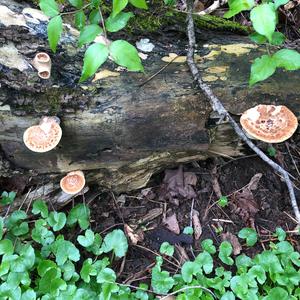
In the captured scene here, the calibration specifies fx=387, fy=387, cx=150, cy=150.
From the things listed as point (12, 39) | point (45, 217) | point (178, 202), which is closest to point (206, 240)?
point (178, 202)

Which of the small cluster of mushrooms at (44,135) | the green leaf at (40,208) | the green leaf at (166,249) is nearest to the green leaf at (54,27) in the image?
the small cluster of mushrooms at (44,135)

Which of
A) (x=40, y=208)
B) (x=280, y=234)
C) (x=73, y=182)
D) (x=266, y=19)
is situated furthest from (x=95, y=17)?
(x=280, y=234)

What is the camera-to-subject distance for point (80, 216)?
3750 mm

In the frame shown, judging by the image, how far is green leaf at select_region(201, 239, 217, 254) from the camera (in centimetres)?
354

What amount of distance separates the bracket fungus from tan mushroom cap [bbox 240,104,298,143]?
154 centimetres

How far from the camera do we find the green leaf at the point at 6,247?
3361 mm

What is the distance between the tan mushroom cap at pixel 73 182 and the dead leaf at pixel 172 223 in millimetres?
971

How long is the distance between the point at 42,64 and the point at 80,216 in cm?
156

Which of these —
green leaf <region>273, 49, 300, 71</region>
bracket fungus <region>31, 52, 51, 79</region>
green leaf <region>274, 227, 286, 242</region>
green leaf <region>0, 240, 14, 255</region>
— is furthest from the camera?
green leaf <region>274, 227, 286, 242</region>

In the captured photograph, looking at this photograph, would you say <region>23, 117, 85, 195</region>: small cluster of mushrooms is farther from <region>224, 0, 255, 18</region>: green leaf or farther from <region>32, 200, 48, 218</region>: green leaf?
<region>224, 0, 255, 18</region>: green leaf

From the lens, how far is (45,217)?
360 centimetres

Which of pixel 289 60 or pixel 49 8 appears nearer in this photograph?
pixel 49 8

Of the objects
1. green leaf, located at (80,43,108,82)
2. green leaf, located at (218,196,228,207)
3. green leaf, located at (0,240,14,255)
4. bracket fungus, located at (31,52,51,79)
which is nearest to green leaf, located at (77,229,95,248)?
green leaf, located at (0,240,14,255)

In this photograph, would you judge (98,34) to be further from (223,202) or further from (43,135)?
(223,202)
